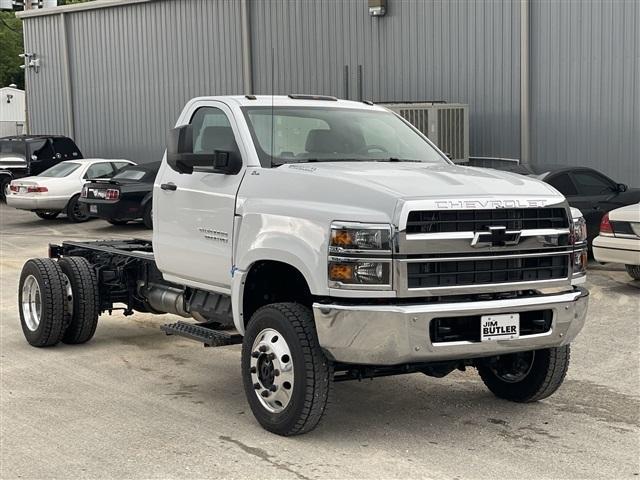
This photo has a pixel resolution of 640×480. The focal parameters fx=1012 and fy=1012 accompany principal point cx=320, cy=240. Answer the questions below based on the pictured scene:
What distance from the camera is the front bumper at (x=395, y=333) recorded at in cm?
590

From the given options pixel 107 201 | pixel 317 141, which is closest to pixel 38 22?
pixel 107 201

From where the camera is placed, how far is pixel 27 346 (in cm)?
948

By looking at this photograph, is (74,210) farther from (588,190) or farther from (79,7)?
(588,190)

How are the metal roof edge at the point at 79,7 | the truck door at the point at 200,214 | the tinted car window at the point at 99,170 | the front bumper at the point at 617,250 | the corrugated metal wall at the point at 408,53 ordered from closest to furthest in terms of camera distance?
the truck door at the point at 200,214 → the front bumper at the point at 617,250 → the corrugated metal wall at the point at 408,53 → the tinted car window at the point at 99,170 → the metal roof edge at the point at 79,7

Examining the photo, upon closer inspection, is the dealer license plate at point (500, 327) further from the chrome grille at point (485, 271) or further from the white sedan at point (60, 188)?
the white sedan at point (60, 188)

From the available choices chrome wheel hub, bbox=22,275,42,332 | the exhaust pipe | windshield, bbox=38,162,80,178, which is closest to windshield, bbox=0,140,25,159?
windshield, bbox=38,162,80,178

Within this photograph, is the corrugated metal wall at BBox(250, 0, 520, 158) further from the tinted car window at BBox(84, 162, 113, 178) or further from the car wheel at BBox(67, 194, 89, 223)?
the car wheel at BBox(67, 194, 89, 223)

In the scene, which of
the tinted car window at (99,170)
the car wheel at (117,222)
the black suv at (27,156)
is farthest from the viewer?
the black suv at (27,156)

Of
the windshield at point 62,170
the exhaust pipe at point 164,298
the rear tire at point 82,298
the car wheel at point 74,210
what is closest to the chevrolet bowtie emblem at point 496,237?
the exhaust pipe at point 164,298

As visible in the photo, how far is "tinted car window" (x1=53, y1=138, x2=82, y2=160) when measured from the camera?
27.3m

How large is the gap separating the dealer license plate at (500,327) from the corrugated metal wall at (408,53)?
1396 cm

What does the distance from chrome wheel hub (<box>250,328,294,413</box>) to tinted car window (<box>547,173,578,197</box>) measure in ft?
32.6

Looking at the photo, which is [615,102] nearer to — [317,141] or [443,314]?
[317,141]

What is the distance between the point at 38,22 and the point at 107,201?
14277 millimetres
